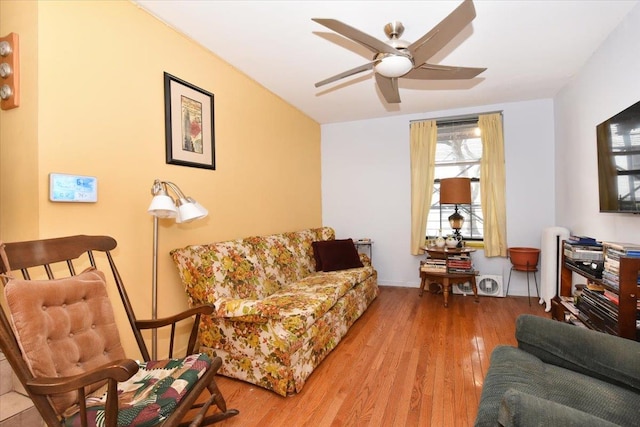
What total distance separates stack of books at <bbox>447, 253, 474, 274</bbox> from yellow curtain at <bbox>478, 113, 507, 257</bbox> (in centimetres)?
55

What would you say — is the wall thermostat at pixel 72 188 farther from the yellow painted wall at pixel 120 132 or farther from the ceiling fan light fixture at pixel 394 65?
the ceiling fan light fixture at pixel 394 65

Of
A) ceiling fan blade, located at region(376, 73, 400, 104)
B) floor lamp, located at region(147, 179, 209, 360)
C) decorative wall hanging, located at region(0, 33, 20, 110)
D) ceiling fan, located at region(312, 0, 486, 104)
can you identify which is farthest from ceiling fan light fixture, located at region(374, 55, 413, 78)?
decorative wall hanging, located at region(0, 33, 20, 110)

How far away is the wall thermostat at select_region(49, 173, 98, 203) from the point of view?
170cm

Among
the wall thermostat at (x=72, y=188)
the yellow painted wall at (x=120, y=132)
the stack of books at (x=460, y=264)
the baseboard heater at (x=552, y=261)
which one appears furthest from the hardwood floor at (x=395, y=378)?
the wall thermostat at (x=72, y=188)

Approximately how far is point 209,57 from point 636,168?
3.21 meters

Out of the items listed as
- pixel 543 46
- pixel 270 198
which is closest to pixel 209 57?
pixel 270 198

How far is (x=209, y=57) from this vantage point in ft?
9.23

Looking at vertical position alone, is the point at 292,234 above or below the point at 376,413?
above

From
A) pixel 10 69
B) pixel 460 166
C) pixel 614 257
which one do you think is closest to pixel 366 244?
pixel 460 166

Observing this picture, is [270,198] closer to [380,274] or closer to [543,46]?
[380,274]

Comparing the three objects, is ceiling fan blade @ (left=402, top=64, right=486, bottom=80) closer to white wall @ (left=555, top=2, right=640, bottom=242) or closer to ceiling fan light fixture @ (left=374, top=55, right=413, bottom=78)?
ceiling fan light fixture @ (left=374, top=55, right=413, bottom=78)

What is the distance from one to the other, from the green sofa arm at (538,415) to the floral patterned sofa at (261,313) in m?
1.32

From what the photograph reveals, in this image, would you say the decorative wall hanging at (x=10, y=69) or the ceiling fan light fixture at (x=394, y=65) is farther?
the ceiling fan light fixture at (x=394, y=65)

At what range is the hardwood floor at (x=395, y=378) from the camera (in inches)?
73.1
